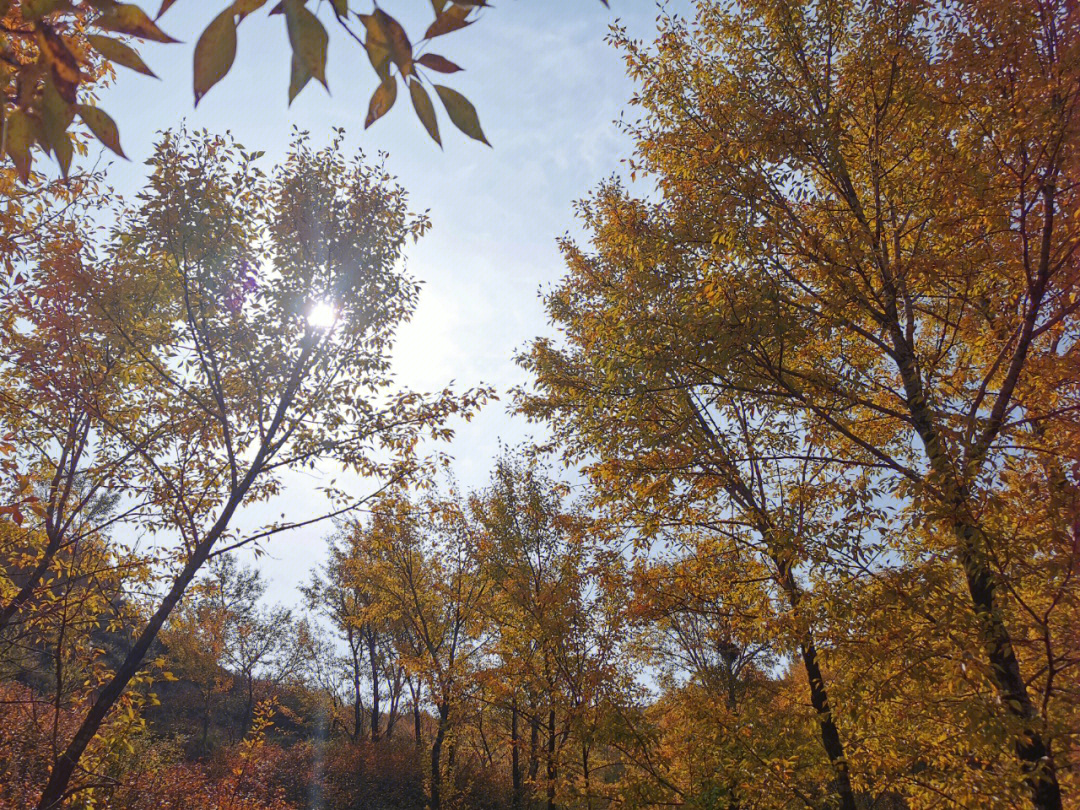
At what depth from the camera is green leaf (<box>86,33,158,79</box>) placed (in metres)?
0.80

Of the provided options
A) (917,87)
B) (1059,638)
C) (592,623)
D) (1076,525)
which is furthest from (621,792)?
(917,87)

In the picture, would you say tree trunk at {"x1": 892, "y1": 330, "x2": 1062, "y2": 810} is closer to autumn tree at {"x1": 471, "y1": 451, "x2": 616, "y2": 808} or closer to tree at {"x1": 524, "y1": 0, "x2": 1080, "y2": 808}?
tree at {"x1": 524, "y1": 0, "x2": 1080, "y2": 808}

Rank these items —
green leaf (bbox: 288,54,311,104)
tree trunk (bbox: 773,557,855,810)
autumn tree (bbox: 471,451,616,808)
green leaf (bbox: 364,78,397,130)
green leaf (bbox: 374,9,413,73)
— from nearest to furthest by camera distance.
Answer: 1. green leaf (bbox: 288,54,311,104)
2. green leaf (bbox: 374,9,413,73)
3. green leaf (bbox: 364,78,397,130)
4. tree trunk (bbox: 773,557,855,810)
5. autumn tree (bbox: 471,451,616,808)

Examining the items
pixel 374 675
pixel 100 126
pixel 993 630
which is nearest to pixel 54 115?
pixel 100 126

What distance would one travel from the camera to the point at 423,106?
0.88 metres

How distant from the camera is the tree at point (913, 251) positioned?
2963mm

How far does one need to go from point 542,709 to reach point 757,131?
919cm

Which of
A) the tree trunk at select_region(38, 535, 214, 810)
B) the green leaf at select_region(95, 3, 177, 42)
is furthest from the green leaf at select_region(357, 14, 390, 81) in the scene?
the tree trunk at select_region(38, 535, 214, 810)

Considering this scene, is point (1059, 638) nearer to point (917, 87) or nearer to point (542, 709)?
point (917, 87)

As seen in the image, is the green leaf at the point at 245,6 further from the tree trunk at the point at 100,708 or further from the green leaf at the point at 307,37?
the tree trunk at the point at 100,708

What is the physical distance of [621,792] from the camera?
570cm

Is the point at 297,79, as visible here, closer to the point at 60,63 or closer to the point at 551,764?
the point at 60,63

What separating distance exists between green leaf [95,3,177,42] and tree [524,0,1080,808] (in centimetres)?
310

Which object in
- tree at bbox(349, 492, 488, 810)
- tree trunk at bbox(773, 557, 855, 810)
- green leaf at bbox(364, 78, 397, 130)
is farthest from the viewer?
tree at bbox(349, 492, 488, 810)
